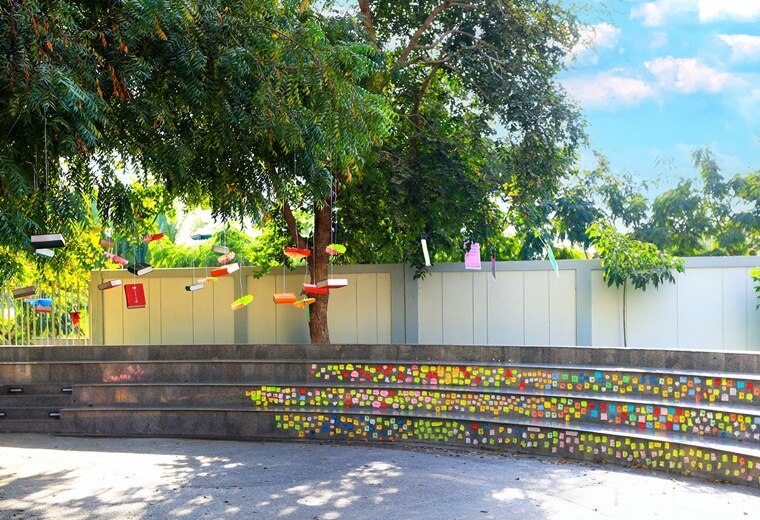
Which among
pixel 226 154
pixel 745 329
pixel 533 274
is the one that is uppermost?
pixel 226 154

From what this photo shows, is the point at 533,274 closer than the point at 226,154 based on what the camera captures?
No

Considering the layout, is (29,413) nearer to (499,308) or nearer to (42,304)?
(42,304)

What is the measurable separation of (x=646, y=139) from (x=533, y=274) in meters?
80.4

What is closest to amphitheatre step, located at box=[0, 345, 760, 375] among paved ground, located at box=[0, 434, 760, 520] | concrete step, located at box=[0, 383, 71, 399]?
concrete step, located at box=[0, 383, 71, 399]

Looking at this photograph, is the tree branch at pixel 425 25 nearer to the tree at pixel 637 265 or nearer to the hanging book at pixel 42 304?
the tree at pixel 637 265

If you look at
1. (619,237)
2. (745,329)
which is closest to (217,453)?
(619,237)

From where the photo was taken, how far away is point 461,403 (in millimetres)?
10344

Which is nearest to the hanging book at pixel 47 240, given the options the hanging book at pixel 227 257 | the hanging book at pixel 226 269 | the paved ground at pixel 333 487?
the paved ground at pixel 333 487

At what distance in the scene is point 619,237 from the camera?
40.6 feet

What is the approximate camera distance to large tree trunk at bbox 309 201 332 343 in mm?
12242

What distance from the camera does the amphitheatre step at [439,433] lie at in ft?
26.9

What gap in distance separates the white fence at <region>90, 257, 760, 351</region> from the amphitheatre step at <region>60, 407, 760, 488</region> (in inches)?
90.7

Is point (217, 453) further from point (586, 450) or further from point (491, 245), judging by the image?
point (491, 245)

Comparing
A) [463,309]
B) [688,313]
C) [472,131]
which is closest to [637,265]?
[688,313]
